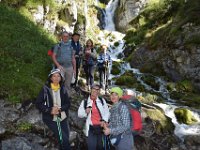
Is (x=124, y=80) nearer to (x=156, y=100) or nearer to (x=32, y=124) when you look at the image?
(x=156, y=100)

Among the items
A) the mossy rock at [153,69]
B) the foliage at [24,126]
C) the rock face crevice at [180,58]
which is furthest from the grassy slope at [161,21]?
the foliage at [24,126]

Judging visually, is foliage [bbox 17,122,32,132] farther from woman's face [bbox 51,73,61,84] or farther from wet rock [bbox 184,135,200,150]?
wet rock [bbox 184,135,200,150]

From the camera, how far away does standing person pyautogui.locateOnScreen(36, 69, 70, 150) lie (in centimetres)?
773

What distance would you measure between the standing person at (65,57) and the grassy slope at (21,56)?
1147mm

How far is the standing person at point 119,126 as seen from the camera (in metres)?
6.75

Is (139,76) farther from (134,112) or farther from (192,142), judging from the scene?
(134,112)

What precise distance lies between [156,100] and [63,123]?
42.9 feet

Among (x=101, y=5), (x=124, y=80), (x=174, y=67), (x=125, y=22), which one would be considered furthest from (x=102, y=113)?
(x=101, y=5)

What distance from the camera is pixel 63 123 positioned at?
8.05 m

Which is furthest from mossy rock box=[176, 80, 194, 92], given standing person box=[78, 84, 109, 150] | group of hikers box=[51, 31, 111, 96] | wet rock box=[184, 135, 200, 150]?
standing person box=[78, 84, 109, 150]

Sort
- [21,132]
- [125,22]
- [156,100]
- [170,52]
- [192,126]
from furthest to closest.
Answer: [125,22] < [170,52] < [156,100] < [192,126] < [21,132]

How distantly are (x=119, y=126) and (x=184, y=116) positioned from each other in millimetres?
11139

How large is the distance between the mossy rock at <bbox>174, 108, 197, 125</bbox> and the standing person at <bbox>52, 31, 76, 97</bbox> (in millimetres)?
8086

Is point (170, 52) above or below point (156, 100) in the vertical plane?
above
